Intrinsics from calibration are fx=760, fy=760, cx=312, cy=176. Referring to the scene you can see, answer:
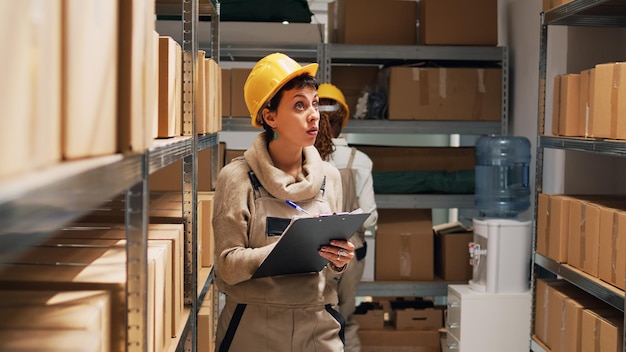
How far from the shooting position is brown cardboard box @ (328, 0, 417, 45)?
222 inches

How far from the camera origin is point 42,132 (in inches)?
34.9

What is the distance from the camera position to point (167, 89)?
6.98 ft

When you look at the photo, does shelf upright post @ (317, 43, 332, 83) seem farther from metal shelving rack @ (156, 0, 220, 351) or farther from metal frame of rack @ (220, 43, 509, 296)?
metal shelving rack @ (156, 0, 220, 351)

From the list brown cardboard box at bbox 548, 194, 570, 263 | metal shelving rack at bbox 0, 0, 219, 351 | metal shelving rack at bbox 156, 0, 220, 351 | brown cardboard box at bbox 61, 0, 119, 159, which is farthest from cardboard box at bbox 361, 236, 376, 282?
brown cardboard box at bbox 61, 0, 119, 159

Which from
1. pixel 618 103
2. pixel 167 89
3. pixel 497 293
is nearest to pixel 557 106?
pixel 618 103

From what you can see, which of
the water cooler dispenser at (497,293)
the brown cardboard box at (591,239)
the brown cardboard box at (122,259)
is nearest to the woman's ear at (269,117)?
the brown cardboard box at (122,259)

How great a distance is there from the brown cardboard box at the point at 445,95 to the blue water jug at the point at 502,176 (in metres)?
0.26

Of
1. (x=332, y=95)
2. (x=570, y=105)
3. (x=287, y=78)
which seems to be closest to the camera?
(x=287, y=78)

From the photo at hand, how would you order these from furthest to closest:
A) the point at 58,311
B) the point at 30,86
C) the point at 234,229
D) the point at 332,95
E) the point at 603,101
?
the point at 332,95 → the point at 603,101 → the point at 234,229 → the point at 58,311 → the point at 30,86

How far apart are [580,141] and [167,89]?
2133 mm

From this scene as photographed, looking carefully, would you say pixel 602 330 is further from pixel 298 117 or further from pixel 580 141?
pixel 298 117

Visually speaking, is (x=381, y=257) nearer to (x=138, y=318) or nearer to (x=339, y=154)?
(x=339, y=154)

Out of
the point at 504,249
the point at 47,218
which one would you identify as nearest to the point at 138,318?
the point at 47,218

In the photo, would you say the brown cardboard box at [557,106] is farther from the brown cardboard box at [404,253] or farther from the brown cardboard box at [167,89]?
the brown cardboard box at [167,89]
